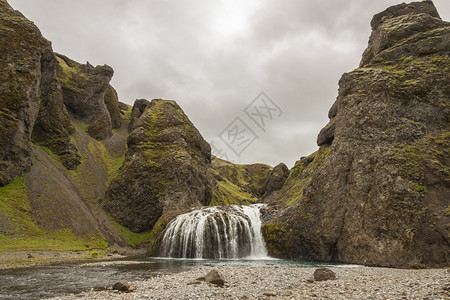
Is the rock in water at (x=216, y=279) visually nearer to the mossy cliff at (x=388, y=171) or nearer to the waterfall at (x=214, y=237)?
the mossy cliff at (x=388, y=171)

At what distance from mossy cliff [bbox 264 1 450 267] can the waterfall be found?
118 inches

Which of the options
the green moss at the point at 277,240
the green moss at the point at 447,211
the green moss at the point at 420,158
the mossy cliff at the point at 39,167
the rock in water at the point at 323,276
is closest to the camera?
the rock in water at the point at 323,276

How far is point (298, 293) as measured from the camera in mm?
14562

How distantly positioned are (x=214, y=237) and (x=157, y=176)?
34.4 metres

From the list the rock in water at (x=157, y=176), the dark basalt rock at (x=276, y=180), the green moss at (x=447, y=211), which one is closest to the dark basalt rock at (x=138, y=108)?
the rock in water at (x=157, y=176)

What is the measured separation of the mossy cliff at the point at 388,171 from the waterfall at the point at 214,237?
300 centimetres

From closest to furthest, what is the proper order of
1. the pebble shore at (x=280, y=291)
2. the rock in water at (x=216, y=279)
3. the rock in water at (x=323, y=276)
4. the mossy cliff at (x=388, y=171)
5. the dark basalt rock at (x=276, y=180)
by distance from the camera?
the pebble shore at (x=280, y=291), the rock in water at (x=216, y=279), the rock in water at (x=323, y=276), the mossy cliff at (x=388, y=171), the dark basalt rock at (x=276, y=180)

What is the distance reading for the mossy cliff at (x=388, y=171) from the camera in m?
31.0

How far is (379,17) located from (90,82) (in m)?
116

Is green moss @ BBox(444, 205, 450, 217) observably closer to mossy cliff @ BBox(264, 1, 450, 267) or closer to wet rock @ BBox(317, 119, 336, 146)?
mossy cliff @ BBox(264, 1, 450, 267)

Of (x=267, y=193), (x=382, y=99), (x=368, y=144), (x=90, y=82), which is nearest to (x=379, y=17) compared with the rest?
(x=382, y=99)

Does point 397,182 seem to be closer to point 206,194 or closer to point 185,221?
point 185,221

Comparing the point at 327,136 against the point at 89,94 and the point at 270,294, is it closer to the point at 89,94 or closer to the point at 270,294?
the point at 270,294

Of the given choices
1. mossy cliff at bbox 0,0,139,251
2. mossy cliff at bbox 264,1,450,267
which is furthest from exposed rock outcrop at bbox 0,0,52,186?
mossy cliff at bbox 264,1,450,267
